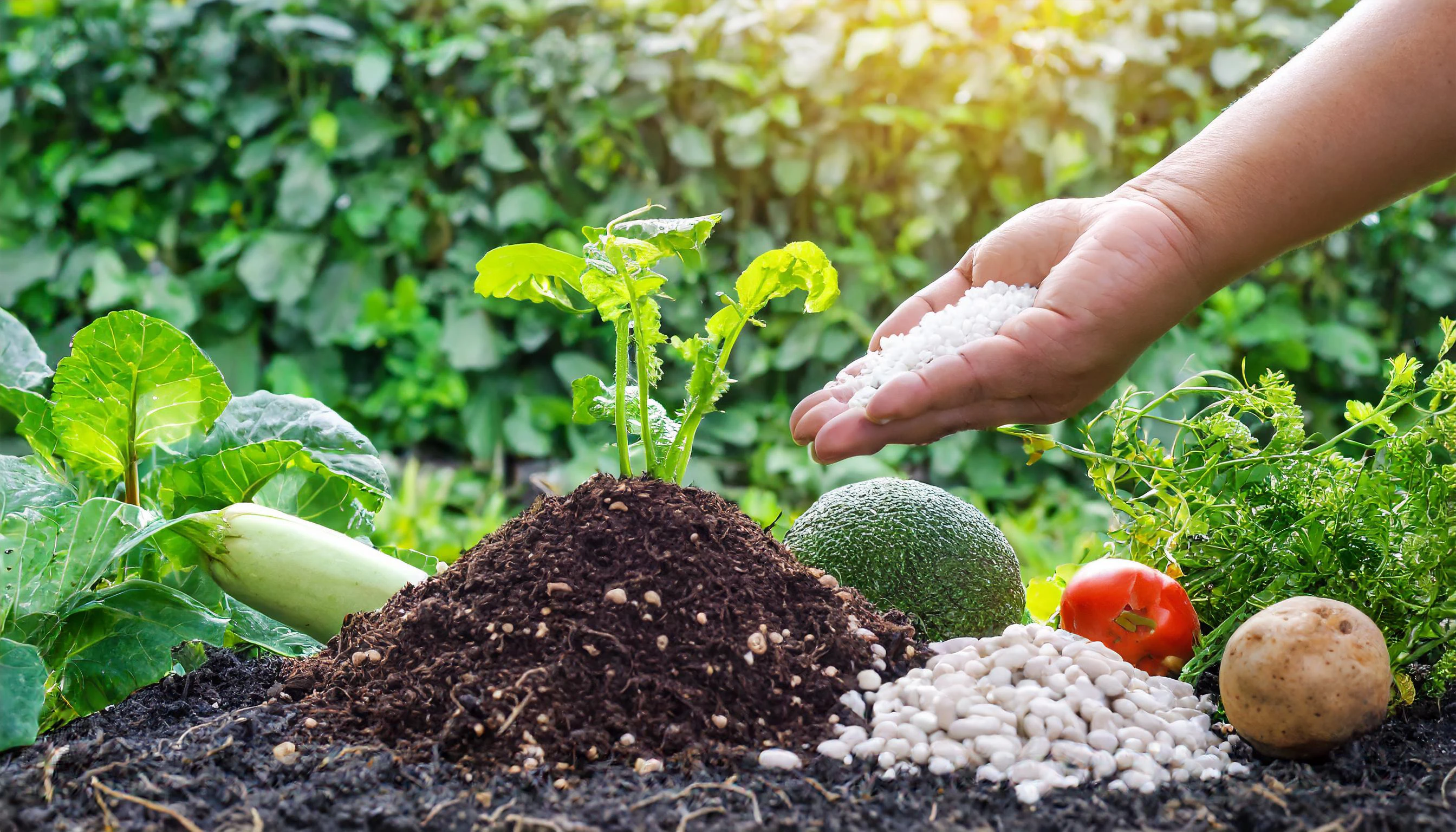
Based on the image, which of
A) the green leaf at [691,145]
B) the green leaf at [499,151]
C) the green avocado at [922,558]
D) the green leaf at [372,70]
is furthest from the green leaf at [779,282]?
the green leaf at [372,70]

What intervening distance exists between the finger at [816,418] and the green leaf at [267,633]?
35.9 inches

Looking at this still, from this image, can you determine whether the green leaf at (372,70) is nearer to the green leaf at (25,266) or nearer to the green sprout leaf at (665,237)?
the green leaf at (25,266)

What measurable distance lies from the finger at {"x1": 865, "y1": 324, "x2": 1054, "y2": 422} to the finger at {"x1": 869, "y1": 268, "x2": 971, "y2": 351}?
477 millimetres

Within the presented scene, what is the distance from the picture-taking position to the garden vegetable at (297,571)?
5.74 ft

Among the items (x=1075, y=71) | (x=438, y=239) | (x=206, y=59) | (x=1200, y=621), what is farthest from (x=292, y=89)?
(x=1200, y=621)

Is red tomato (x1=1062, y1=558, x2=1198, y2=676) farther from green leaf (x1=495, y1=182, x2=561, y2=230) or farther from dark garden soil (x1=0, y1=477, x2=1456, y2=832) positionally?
green leaf (x1=495, y1=182, x2=561, y2=230)

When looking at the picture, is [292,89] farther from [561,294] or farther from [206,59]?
[561,294]

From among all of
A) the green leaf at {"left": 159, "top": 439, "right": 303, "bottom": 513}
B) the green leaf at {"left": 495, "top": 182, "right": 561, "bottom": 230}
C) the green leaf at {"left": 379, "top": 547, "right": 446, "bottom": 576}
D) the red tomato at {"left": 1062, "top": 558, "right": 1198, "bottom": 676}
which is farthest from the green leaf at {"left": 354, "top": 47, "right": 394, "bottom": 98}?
the red tomato at {"left": 1062, "top": 558, "right": 1198, "bottom": 676}

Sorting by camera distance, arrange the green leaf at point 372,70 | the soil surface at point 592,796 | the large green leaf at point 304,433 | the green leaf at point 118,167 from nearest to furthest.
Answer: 1. the soil surface at point 592,796
2. the large green leaf at point 304,433
3. the green leaf at point 372,70
4. the green leaf at point 118,167

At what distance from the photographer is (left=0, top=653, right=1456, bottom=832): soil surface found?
1.14 m

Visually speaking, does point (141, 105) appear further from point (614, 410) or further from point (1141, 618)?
point (1141, 618)

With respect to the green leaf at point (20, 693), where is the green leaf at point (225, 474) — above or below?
above

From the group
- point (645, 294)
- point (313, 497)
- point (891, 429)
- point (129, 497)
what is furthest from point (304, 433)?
point (891, 429)

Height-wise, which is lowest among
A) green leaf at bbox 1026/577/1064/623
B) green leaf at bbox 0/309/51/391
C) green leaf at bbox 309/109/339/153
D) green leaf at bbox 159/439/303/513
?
green leaf at bbox 1026/577/1064/623
